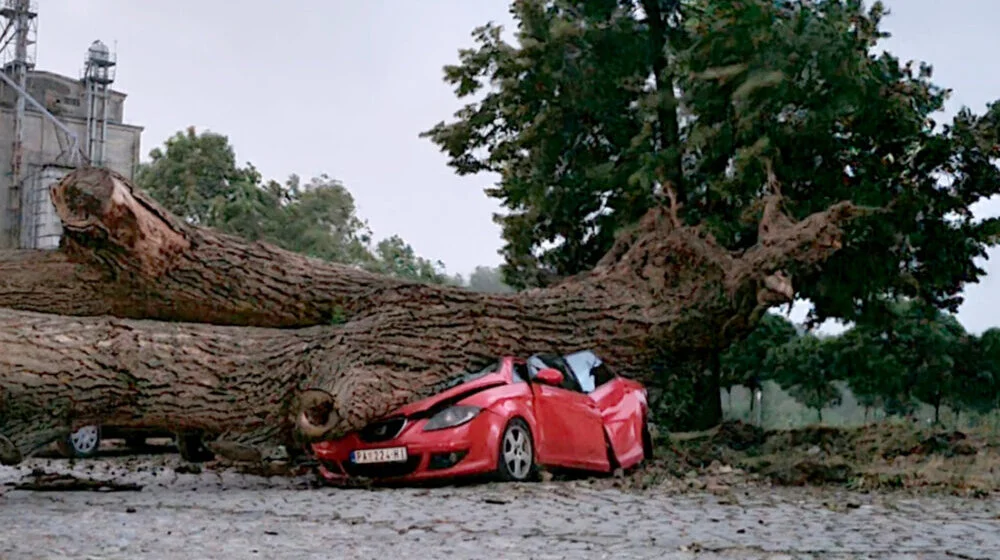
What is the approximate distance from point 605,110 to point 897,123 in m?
4.65

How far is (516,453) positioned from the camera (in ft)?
32.6

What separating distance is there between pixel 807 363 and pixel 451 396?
20.3 metres

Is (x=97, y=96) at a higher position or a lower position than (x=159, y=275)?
higher

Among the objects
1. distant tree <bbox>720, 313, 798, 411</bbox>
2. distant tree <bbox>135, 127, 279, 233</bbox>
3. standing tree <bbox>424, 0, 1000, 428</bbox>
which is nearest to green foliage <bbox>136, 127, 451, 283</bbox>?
distant tree <bbox>135, 127, 279, 233</bbox>

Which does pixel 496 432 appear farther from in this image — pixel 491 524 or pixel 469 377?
pixel 491 524

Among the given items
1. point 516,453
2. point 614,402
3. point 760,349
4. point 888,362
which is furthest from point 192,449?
point 760,349

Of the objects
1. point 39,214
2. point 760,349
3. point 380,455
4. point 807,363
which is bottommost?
point 380,455

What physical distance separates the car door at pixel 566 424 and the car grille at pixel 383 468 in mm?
1228

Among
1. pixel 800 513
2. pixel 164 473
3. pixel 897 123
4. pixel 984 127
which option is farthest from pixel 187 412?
pixel 984 127

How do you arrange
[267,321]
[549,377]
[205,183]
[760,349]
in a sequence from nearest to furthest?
[549,377] → [267,321] → [760,349] → [205,183]

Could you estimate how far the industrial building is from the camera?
35.3 meters

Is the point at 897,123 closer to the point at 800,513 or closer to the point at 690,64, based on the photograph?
the point at 690,64

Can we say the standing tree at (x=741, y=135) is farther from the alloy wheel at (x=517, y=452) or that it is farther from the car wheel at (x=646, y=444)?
the alloy wheel at (x=517, y=452)

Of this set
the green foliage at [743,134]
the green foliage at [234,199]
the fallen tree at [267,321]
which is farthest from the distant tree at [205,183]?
the fallen tree at [267,321]
